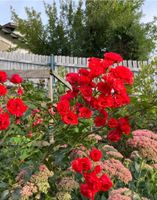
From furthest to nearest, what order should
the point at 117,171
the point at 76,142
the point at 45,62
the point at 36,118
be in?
the point at 45,62 → the point at 36,118 → the point at 117,171 → the point at 76,142

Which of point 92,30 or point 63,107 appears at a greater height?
point 92,30

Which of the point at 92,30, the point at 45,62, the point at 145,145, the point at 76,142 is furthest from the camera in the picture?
the point at 92,30

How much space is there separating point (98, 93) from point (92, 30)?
22.5 meters

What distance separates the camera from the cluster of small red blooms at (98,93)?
2889 mm

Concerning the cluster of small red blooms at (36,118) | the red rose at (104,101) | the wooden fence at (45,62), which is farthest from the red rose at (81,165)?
the wooden fence at (45,62)

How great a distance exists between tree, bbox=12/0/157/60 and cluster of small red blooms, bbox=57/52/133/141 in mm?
20843

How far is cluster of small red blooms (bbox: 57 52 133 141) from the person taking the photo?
2.89 metres

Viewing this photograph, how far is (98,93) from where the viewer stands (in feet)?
10.0

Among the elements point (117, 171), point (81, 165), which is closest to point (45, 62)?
point (117, 171)

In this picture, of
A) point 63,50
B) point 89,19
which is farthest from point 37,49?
point 89,19

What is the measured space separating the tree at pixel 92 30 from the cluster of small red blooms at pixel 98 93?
68.4ft

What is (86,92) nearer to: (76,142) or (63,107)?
(63,107)

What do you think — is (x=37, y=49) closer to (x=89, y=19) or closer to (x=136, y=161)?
(x=89, y=19)

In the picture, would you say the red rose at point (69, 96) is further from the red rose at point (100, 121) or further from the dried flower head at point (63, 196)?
the dried flower head at point (63, 196)
